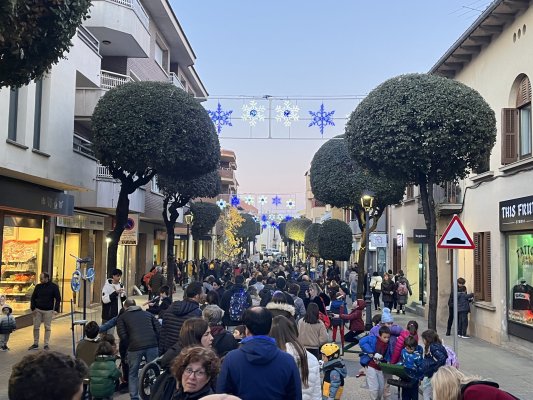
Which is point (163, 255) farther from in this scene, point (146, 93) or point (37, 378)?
point (37, 378)

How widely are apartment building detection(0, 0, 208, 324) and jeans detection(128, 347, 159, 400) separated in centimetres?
678

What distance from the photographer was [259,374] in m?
4.59

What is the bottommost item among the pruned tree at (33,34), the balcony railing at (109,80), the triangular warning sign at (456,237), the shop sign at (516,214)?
the triangular warning sign at (456,237)

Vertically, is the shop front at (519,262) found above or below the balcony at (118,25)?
below

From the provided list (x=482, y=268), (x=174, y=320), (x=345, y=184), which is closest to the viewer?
(x=174, y=320)

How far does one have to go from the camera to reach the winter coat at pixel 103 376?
24.8 ft

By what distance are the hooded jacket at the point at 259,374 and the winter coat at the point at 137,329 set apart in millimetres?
4718

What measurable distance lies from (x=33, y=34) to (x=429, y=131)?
8.88 m

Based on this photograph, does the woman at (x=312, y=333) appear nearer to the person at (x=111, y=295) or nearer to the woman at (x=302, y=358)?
the woman at (x=302, y=358)

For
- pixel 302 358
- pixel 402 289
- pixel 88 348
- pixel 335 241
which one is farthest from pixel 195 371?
pixel 335 241

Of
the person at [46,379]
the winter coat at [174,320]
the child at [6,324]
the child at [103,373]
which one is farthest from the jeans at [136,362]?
the person at [46,379]

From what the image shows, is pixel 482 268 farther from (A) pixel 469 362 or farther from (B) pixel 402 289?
(B) pixel 402 289

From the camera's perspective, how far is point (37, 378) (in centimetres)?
271

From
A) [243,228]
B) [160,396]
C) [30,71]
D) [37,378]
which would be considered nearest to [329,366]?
[160,396]
